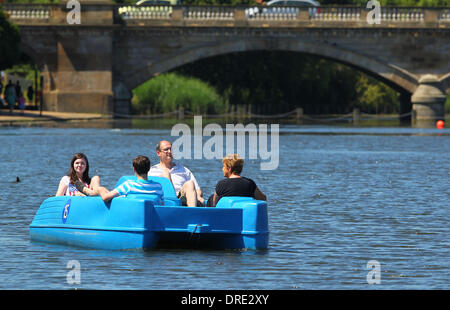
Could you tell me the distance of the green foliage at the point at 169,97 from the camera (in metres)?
69.7

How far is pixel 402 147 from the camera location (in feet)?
121

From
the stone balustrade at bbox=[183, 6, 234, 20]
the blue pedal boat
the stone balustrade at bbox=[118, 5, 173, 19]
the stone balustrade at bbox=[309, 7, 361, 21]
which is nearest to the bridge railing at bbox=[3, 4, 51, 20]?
the stone balustrade at bbox=[118, 5, 173, 19]

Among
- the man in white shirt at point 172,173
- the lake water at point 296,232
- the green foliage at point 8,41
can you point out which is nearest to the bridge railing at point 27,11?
the green foliage at point 8,41

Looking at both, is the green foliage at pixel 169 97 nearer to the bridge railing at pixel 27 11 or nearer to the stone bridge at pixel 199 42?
the stone bridge at pixel 199 42

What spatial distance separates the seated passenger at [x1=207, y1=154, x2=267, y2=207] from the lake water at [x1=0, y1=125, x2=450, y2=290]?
2.34 feet

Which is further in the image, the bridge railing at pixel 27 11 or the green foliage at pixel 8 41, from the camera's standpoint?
the bridge railing at pixel 27 11

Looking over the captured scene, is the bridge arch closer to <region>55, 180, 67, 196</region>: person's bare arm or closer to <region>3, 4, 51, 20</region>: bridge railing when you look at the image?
<region>3, 4, 51, 20</region>: bridge railing

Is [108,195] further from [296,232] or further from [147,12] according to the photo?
[147,12]

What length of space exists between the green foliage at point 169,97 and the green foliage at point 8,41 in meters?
17.0
